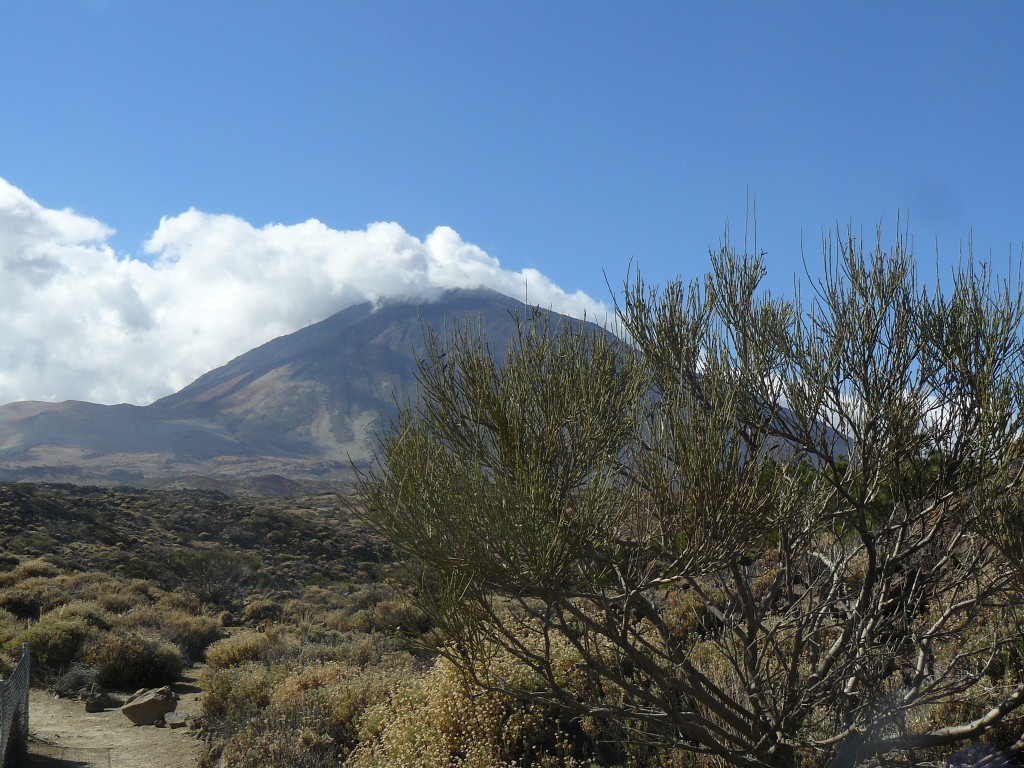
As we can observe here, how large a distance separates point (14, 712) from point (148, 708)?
2.92 m

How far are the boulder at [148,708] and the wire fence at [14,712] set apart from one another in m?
1.86

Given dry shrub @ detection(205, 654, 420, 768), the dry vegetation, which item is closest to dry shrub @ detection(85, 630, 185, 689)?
the dry vegetation

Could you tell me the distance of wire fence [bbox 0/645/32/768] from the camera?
7.19 meters

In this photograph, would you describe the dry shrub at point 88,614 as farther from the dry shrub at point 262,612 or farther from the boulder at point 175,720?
the boulder at point 175,720

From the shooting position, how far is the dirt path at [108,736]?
913 centimetres

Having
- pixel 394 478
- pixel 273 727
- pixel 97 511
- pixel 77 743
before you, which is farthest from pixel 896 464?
pixel 97 511

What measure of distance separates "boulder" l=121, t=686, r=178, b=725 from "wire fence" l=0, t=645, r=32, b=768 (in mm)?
1862

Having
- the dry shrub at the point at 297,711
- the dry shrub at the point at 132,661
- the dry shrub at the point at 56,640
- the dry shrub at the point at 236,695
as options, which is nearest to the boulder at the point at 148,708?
the dry shrub at the point at 236,695

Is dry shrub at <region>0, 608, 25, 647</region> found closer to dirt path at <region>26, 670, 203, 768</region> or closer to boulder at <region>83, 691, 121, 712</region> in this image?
dirt path at <region>26, 670, 203, 768</region>

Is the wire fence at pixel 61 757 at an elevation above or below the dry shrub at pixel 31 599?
below

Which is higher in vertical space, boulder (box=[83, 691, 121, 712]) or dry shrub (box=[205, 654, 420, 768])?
dry shrub (box=[205, 654, 420, 768])

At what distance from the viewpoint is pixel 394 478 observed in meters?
5.07

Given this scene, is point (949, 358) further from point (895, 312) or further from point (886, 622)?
point (886, 622)

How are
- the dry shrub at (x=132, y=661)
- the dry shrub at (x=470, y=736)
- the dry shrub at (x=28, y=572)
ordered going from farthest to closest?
the dry shrub at (x=28, y=572)
the dry shrub at (x=132, y=661)
the dry shrub at (x=470, y=736)
